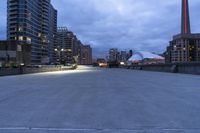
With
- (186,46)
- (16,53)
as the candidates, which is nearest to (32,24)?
(16,53)

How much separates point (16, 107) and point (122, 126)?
442 cm

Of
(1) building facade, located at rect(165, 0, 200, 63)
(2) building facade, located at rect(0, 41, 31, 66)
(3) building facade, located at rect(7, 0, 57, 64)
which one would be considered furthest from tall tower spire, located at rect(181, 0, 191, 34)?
(2) building facade, located at rect(0, 41, 31, 66)

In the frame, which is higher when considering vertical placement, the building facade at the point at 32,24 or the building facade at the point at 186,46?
the building facade at the point at 32,24

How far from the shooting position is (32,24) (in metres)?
170

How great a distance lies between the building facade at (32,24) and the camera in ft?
518

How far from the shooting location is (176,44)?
16388cm

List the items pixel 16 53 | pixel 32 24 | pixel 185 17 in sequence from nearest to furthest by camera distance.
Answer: pixel 16 53, pixel 185 17, pixel 32 24

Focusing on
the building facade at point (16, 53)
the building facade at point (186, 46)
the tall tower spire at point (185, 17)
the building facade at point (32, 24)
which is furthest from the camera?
the tall tower spire at point (185, 17)

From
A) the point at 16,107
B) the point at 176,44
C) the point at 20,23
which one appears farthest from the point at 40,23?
the point at 16,107

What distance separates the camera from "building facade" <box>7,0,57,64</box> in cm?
15775

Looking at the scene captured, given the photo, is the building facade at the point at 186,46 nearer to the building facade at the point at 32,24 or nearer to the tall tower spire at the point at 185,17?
the tall tower spire at the point at 185,17

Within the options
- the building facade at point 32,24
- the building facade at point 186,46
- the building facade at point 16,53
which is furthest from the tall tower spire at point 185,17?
the building facade at point 16,53

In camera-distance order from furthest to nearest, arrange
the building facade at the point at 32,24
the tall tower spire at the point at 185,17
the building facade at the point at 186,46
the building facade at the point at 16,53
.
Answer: the tall tower spire at the point at 185,17 < the building facade at the point at 32,24 < the building facade at the point at 186,46 < the building facade at the point at 16,53

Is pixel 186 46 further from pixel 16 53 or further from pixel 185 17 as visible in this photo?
pixel 16 53
